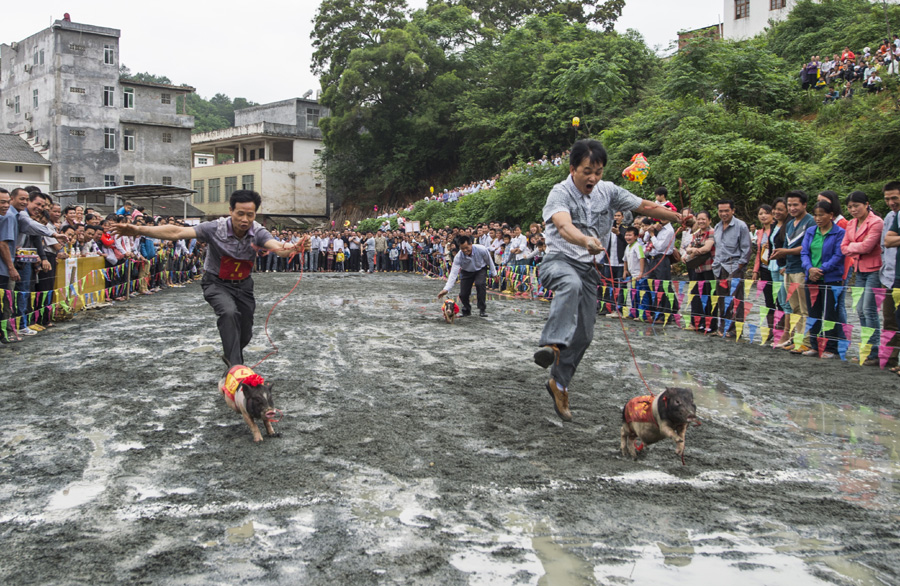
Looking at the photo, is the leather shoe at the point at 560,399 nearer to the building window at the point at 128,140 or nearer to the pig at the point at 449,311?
the pig at the point at 449,311

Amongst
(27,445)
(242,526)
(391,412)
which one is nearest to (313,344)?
(391,412)

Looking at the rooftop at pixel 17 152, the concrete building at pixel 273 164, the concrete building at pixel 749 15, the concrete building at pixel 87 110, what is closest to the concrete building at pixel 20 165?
the rooftop at pixel 17 152

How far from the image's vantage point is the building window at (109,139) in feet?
155

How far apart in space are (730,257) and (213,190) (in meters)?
53.8

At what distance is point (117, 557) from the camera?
327cm

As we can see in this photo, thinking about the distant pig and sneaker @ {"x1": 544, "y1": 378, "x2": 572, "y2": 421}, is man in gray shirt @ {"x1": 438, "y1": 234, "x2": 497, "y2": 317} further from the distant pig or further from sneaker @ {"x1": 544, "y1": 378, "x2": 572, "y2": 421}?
the distant pig

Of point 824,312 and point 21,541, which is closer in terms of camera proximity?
point 21,541

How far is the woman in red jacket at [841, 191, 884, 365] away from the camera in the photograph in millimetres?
8258

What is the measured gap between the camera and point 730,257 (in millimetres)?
10719

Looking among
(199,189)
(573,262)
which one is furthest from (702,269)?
(199,189)

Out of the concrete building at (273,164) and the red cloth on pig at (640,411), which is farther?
the concrete building at (273,164)

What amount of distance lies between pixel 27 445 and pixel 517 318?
8904 millimetres

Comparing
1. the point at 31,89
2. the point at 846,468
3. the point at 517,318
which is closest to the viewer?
the point at 846,468

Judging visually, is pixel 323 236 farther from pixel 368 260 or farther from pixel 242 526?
pixel 242 526
